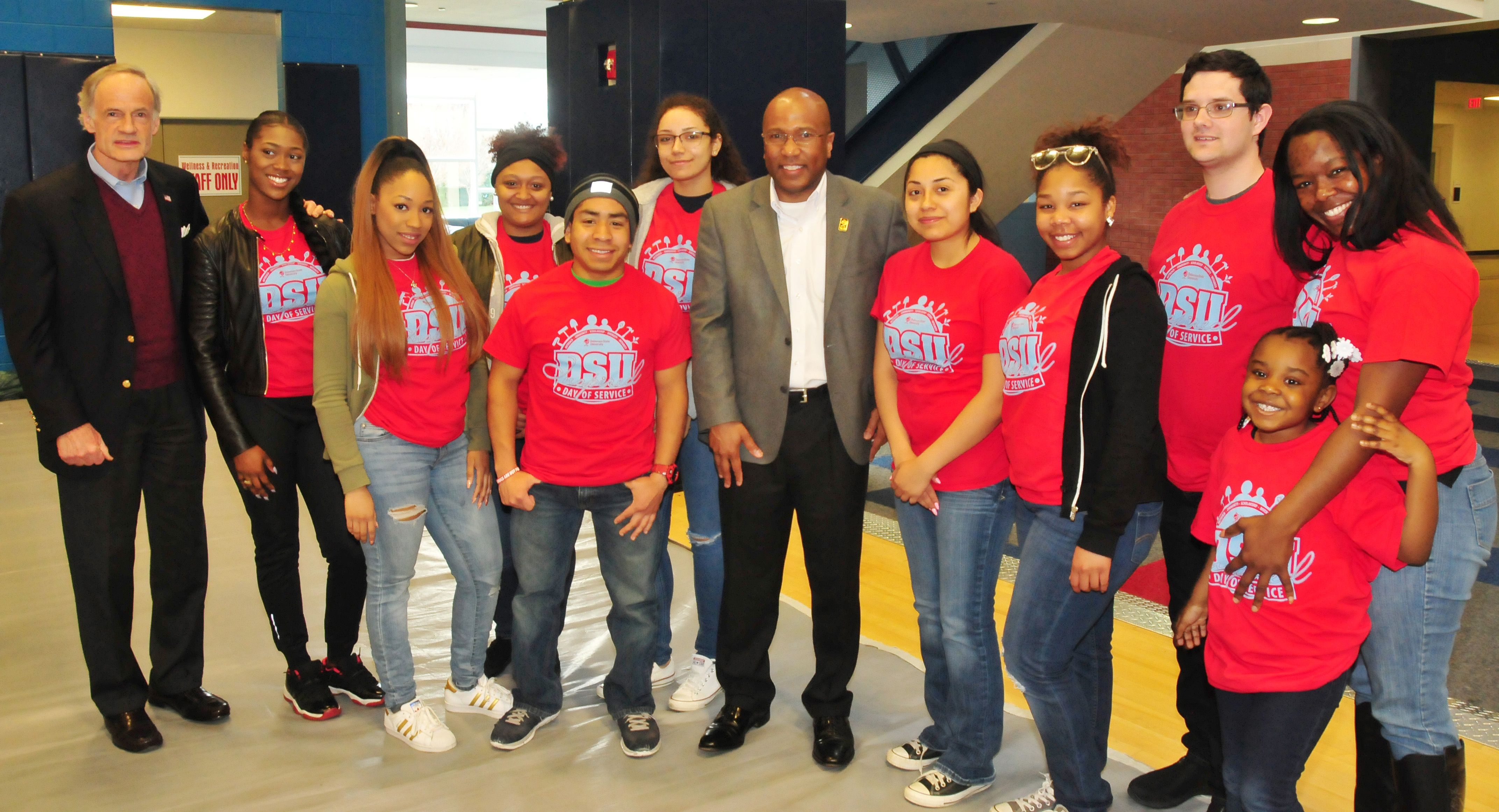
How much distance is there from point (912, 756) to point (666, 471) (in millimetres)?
976

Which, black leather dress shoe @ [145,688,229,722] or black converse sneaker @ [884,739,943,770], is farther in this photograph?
black leather dress shoe @ [145,688,229,722]

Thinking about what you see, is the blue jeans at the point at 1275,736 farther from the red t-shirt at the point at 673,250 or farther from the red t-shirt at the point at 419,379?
the red t-shirt at the point at 419,379

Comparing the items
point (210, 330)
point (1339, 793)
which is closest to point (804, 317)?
point (210, 330)

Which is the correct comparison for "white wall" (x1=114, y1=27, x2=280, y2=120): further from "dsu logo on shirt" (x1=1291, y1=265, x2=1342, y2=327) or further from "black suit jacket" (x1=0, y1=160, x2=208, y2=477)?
"dsu logo on shirt" (x1=1291, y1=265, x2=1342, y2=327)

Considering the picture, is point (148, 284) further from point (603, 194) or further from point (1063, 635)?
point (1063, 635)

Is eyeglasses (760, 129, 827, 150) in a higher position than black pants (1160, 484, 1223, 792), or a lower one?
higher

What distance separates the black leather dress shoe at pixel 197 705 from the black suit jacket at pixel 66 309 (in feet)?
2.28

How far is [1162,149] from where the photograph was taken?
12.6m

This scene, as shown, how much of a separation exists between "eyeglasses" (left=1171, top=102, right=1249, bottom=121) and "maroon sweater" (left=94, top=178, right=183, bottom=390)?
2508mm

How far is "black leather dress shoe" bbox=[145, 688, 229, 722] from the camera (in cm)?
291

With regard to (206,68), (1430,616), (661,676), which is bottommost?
(661,676)

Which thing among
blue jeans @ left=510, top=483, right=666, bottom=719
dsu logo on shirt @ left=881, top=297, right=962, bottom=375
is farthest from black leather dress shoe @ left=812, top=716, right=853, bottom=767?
dsu logo on shirt @ left=881, top=297, right=962, bottom=375

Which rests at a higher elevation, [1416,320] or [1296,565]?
[1416,320]

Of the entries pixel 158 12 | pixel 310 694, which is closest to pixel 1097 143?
pixel 310 694
